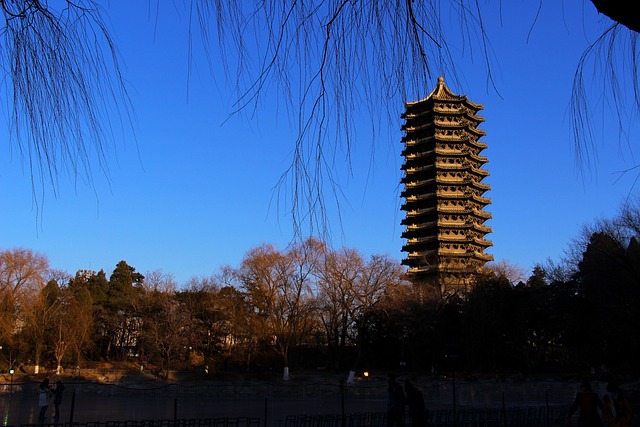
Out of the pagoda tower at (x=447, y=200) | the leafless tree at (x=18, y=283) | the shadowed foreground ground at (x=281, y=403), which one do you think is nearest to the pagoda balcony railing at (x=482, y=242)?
the pagoda tower at (x=447, y=200)

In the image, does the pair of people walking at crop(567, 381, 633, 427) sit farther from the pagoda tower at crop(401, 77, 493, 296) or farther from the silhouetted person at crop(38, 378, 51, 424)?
the pagoda tower at crop(401, 77, 493, 296)

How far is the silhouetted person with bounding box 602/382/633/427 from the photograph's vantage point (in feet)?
19.9

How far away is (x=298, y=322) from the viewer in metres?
33.8

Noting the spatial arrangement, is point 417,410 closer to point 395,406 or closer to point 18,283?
point 395,406

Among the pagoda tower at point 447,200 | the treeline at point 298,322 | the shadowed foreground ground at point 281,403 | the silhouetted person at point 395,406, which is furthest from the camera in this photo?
the pagoda tower at point 447,200

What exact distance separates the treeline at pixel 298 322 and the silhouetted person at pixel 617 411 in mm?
21482

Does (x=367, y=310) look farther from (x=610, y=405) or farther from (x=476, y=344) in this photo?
(x=610, y=405)

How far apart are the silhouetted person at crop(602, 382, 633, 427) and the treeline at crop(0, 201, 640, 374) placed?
70.5ft

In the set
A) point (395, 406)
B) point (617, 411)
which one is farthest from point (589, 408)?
point (395, 406)

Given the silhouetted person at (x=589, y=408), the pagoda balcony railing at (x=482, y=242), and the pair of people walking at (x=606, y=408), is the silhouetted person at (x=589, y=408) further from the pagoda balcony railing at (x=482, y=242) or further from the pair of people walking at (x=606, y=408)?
the pagoda balcony railing at (x=482, y=242)

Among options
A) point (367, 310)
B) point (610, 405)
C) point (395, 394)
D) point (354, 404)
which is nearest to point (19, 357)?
point (367, 310)

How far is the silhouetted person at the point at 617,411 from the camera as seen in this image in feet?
19.9

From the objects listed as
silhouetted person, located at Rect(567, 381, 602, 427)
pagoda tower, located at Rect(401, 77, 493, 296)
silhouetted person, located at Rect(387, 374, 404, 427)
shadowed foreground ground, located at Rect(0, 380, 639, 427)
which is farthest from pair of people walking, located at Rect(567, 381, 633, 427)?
pagoda tower, located at Rect(401, 77, 493, 296)

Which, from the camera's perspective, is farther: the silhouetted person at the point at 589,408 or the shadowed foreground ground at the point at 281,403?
the shadowed foreground ground at the point at 281,403
